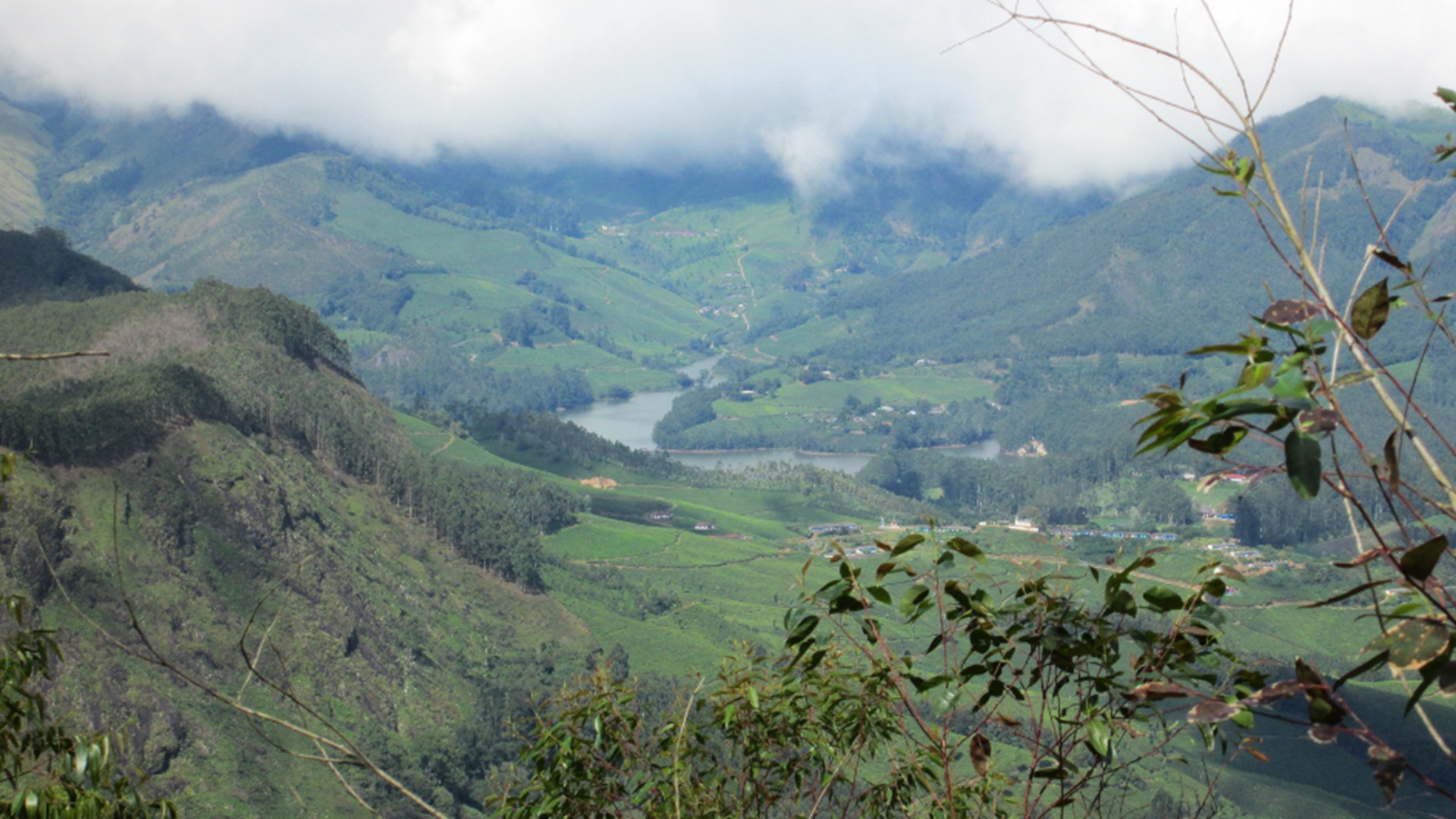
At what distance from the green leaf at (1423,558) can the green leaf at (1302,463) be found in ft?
0.58

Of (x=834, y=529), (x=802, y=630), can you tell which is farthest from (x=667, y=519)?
(x=802, y=630)

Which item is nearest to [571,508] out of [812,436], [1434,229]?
[812,436]

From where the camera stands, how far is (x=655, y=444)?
342ft

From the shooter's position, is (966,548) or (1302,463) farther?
(966,548)

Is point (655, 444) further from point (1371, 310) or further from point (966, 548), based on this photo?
point (1371, 310)

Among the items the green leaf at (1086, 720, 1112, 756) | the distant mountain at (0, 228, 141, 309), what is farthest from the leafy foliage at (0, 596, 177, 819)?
the distant mountain at (0, 228, 141, 309)

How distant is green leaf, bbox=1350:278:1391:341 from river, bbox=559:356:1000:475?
92375 millimetres

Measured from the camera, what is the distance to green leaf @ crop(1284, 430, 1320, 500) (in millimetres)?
1295

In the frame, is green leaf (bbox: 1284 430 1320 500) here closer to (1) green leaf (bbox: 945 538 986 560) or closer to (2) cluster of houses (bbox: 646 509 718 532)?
(1) green leaf (bbox: 945 538 986 560)

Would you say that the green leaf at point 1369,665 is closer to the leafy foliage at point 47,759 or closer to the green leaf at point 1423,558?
the green leaf at point 1423,558

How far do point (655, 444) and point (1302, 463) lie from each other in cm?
10337

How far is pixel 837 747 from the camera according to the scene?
12.3ft

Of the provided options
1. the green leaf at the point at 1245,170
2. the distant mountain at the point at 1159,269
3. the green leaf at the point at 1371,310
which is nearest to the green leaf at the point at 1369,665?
the green leaf at the point at 1371,310

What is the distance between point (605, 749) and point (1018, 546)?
6264cm
